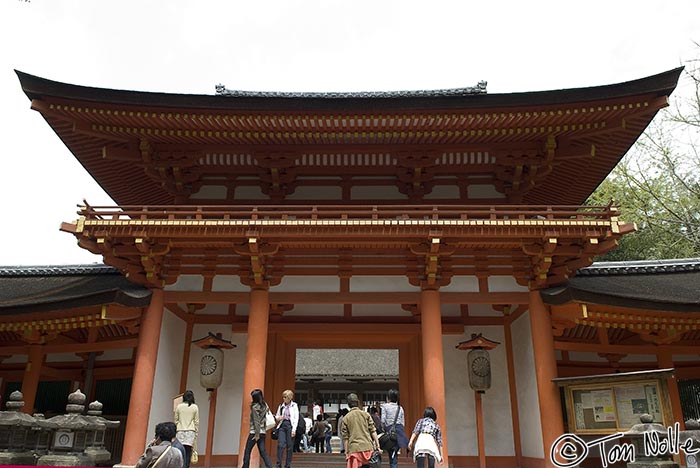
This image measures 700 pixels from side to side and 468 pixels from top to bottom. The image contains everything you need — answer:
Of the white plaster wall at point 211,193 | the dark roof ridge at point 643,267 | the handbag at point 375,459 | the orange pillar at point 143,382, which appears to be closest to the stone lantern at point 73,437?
the orange pillar at point 143,382

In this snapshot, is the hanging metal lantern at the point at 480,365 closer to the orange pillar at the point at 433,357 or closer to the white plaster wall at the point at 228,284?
the orange pillar at the point at 433,357

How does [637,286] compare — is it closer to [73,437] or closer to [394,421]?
[394,421]

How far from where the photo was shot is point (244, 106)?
1155 centimetres

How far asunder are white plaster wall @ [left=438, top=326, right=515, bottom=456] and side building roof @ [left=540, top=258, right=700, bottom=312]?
282 centimetres

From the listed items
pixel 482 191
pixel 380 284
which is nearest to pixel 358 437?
pixel 380 284

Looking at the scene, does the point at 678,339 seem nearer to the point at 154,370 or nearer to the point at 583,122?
the point at 583,122

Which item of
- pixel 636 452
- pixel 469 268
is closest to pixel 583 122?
pixel 469 268

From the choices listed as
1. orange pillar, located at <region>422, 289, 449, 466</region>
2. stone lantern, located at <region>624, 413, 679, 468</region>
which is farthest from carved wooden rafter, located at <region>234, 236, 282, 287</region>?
stone lantern, located at <region>624, 413, 679, 468</region>

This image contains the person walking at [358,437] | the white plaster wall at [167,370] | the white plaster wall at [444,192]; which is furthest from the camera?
the white plaster wall at [444,192]

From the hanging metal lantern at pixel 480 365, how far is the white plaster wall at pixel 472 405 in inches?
36.2

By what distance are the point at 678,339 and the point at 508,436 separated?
5.21 metres

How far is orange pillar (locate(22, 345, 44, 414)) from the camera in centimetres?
1359

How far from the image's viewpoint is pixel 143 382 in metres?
11.2

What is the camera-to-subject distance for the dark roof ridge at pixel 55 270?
16.1m
